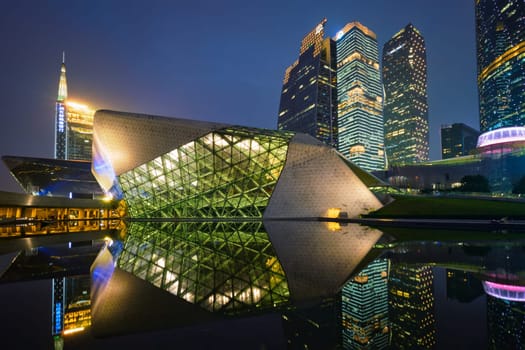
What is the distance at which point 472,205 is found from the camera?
27156 mm

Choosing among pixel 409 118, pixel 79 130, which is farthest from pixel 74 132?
pixel 409 118

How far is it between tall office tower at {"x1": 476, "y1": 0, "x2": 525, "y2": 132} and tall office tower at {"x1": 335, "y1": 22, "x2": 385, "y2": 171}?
5011 cm

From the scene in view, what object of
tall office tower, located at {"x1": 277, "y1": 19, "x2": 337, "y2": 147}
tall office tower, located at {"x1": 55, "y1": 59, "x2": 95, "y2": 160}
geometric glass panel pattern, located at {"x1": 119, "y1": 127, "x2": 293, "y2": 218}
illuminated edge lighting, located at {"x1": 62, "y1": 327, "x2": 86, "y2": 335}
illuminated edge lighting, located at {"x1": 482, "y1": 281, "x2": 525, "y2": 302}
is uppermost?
tall office tower, located at {"x1": 277, "y1": 19, "x2": 337, "y2": 147}

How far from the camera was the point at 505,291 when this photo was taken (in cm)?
552

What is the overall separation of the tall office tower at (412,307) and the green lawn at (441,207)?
735 inches

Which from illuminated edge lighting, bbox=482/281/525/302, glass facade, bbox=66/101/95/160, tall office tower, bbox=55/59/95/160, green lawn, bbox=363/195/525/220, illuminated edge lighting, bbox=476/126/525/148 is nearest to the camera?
illuminated edge lighting, bbox=482/281/525/302

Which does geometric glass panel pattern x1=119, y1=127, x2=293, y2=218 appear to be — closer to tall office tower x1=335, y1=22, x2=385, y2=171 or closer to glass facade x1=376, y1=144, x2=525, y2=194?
glass facade x1=376, y1=144, x2=525, y2=194

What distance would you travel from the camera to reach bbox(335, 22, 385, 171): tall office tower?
5748 inches

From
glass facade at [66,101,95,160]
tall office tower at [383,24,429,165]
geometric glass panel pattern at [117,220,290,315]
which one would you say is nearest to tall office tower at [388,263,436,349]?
geometric glass panel pattern at [117,220,290,315]

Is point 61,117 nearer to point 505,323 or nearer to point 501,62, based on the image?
point 505,323

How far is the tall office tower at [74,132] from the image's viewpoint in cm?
12206

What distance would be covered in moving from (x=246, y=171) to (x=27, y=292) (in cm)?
2182

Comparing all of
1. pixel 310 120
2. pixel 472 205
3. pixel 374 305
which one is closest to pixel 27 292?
pixel 374 305

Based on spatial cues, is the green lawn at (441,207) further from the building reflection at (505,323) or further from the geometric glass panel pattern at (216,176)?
the building reflection at (505,323)
